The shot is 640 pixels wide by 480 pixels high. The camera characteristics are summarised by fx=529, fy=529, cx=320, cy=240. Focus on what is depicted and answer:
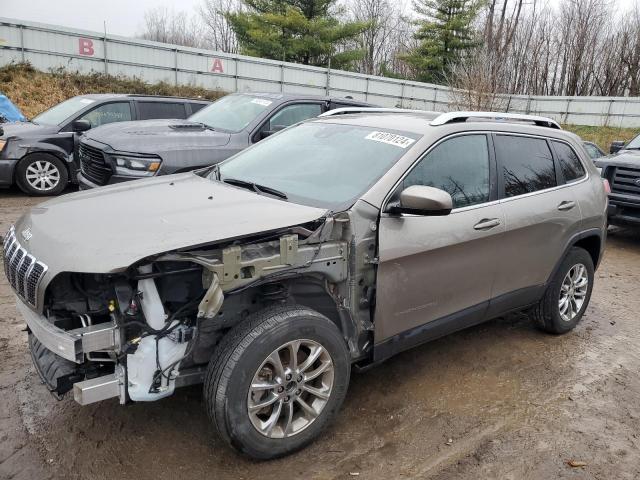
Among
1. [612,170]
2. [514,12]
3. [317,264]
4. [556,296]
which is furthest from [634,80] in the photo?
[317,264]

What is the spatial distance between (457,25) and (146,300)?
36155 millimetres

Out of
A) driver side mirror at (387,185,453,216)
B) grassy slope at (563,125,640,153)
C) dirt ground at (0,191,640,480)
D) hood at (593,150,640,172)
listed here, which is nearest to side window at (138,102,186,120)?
dirt ground at (0,191,640,480)

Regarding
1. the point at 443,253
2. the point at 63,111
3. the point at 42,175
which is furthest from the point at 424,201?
the point at 63,111

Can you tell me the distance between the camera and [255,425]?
2.66 m

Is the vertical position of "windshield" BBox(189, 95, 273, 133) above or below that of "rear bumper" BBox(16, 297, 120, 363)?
above

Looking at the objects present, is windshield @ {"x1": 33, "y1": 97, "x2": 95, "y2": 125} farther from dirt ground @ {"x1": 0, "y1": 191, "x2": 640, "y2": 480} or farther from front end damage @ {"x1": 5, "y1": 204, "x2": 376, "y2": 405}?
front end damage @ {"x1": 5, "y1": 204, "x2": 376, "y2": 405}

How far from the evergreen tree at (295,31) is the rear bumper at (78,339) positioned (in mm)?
28663

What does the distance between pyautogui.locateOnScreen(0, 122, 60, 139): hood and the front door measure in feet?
23.9

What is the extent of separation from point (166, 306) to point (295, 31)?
29882mm

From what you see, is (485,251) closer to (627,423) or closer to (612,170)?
(627,423)

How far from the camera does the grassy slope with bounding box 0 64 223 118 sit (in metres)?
17.8

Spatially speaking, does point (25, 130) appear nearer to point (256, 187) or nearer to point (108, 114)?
point (108, 114)

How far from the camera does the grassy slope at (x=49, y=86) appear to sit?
17.8 m

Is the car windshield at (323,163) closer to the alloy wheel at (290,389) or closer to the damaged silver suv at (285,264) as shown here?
the damaged silver suv at (285,264)
